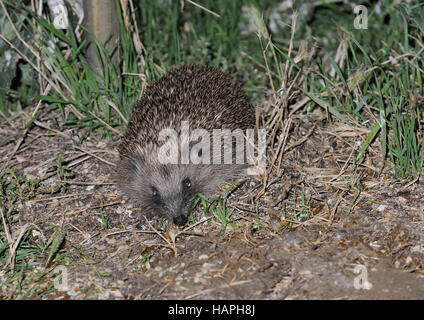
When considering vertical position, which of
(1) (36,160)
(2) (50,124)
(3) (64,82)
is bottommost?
(1) (36,160)

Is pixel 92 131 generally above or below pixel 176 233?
above

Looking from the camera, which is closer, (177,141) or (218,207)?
(218,207)

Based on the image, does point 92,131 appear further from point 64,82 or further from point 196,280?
point 196,280

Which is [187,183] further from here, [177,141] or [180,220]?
[180,220]

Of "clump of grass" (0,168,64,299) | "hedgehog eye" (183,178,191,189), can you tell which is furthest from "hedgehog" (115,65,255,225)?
"clump of grass" (0,168,64,299)

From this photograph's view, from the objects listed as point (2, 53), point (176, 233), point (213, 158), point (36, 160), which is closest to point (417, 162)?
point (213, 158)

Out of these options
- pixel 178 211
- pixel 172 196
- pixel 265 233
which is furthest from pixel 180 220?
pixel 265 233

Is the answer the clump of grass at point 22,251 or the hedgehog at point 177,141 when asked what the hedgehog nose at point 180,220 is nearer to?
the hedgehog at point 177,141

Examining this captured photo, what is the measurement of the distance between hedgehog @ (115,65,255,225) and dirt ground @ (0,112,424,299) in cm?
20

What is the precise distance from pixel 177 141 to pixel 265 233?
3.79 ft

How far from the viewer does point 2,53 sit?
5.35 metres

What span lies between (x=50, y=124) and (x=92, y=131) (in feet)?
1.53

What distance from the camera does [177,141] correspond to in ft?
14.6

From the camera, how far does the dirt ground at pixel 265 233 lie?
11.2 feet
